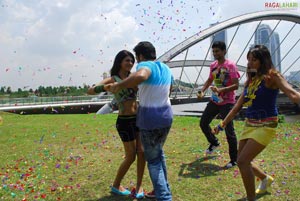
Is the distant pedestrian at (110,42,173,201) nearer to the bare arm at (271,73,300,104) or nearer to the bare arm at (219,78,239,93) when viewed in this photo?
the bare arm at (271,73,300,104)

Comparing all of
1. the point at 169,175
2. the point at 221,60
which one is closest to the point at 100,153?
the point at 169,175

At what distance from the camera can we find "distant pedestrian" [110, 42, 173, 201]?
9.08ft

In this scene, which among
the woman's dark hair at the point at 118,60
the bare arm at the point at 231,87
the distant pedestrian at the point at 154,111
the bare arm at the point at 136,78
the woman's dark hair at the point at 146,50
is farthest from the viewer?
the bare arm at the point at 231,87

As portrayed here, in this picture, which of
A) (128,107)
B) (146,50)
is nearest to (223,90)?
(128,107)

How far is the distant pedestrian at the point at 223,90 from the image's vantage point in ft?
15.5

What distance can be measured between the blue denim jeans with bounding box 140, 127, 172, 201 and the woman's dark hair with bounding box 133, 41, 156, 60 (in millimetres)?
709

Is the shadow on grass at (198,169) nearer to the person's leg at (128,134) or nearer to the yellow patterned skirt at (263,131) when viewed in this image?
the person's leg at (128,134)

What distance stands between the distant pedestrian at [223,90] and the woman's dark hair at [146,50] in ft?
6.22

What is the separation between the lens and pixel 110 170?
15.3 ft

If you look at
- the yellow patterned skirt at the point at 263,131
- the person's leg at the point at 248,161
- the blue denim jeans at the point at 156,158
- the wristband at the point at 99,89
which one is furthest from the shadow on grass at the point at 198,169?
the wristband at the point at 99,89

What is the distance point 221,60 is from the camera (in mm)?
4852

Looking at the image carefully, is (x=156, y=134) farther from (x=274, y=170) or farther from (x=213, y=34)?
(x=213, y=34)

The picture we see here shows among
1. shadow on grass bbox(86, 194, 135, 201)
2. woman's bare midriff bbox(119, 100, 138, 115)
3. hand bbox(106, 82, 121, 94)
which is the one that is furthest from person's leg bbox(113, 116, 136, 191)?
hand bbox(106, 82, 121, 94)

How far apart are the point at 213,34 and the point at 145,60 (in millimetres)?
28936
